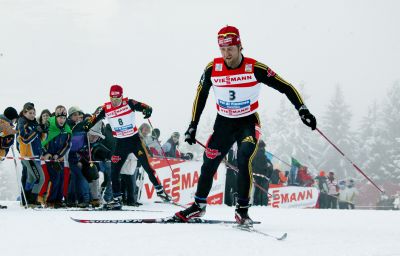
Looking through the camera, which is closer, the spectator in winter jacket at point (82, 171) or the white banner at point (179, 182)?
the spectator in winter jacket at point (82, 171)

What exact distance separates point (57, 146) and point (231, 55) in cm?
511

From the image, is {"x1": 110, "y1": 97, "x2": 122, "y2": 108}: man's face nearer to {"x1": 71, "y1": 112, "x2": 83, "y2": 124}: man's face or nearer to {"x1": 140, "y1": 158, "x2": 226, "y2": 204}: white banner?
{"x1": 71, "y1": 112, "x2": 83, "y2": 124}: man's face

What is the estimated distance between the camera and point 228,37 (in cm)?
595

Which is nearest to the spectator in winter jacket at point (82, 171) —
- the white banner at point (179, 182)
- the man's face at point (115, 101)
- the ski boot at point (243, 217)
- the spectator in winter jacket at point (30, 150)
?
the spectator in winter jacket at point (30, 150)

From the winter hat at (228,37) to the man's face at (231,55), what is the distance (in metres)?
0.04

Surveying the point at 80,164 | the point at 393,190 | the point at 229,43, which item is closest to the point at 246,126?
the point at 229,43

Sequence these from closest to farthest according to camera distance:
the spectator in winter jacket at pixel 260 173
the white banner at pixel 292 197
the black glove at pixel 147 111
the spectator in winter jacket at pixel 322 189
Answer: the black glove at pixel 147 111
the spectator in winter jacket at pixel 260 173
the white banner at pixel 292 197
the spectator in winter jacket at pixel 322 189

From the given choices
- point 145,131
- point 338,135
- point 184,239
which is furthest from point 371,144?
point 184,239

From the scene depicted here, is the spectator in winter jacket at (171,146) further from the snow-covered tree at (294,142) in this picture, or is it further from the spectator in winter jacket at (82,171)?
the snow-covered tree at (294,142)

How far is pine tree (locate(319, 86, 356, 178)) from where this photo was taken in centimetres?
5984

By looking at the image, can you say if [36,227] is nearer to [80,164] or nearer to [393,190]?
[80,164]

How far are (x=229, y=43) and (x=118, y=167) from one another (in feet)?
14.0

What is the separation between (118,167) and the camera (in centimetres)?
960

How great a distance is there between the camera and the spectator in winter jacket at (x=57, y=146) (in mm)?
10062
